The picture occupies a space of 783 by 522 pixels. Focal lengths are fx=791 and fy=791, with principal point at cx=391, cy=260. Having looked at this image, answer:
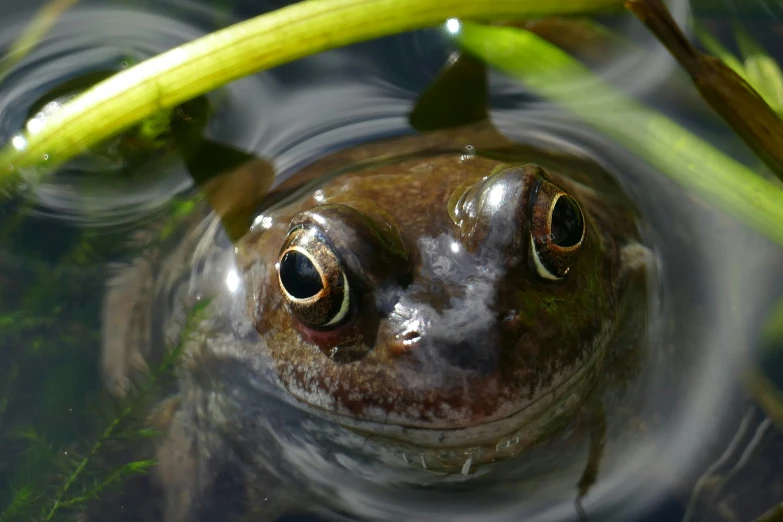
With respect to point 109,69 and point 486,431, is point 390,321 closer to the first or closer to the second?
point 486,431

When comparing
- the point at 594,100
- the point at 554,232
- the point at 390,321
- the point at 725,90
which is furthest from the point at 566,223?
the point at 594,100

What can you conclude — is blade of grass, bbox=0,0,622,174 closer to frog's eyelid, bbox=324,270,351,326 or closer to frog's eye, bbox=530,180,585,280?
frog's eye, bbox=530,180,585,280

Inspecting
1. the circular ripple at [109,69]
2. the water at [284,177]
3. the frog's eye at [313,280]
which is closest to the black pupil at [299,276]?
the frog's eye at [313,280]

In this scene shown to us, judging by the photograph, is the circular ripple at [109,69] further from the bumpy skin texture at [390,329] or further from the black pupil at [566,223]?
the black pupil at [566,223]

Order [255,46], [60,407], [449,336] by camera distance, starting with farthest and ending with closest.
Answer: [60,407] → [255,46] → [449,336]

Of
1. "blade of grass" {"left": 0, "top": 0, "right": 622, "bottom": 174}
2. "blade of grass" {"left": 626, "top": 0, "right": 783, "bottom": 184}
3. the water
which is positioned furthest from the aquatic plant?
"blade of grass" {"left": 626, "top": 0, "right": 783, "bottom": 184}

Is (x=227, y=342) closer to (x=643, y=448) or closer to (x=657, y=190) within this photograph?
(x=643, y=448)
